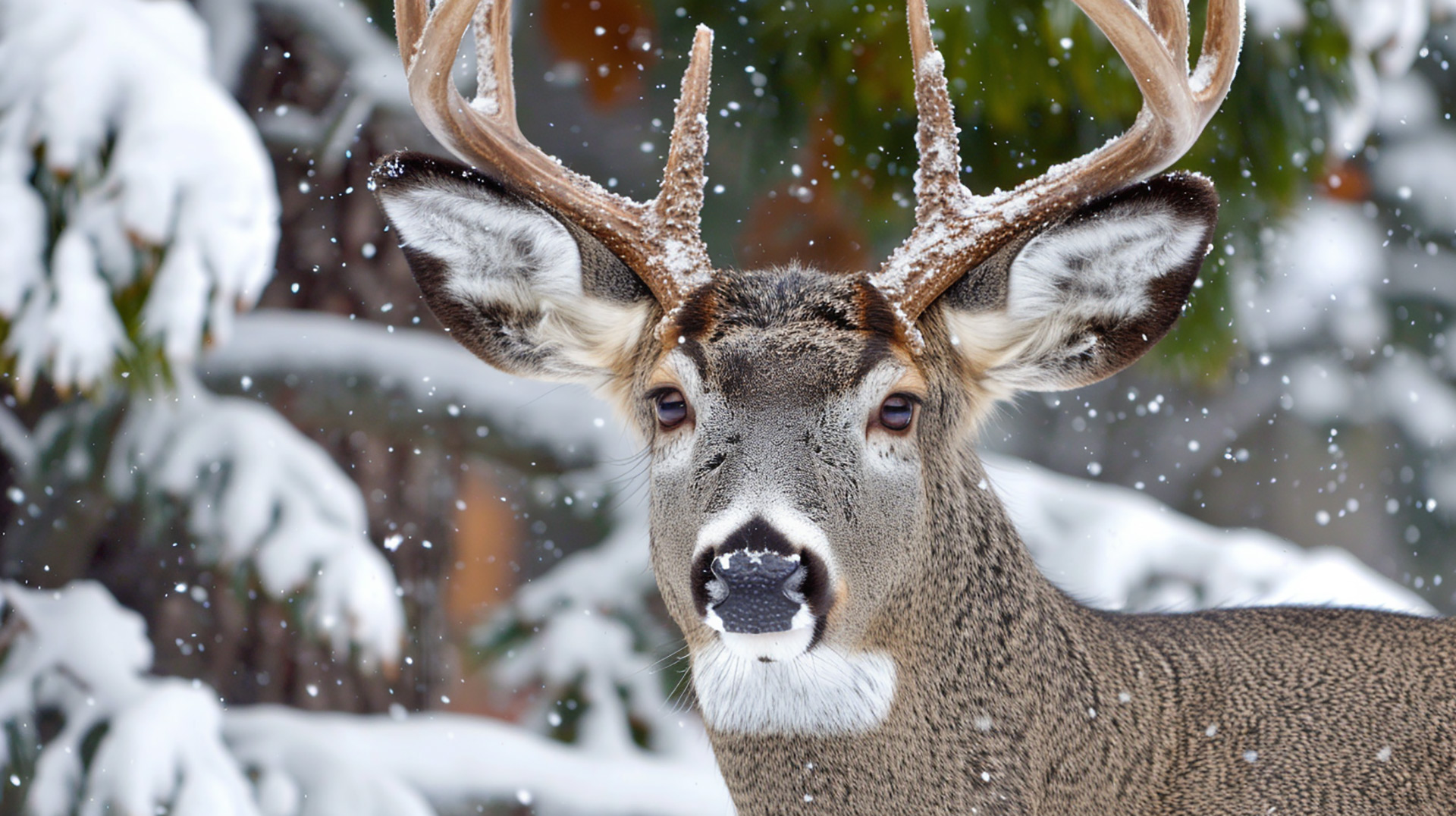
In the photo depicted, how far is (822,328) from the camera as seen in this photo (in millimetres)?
2590

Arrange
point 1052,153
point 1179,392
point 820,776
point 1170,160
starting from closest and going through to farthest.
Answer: point 820,776 → point 1170,160 → point 1052,153 → point 1179,392

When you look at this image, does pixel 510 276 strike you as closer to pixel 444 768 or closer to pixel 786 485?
pixel 786 485

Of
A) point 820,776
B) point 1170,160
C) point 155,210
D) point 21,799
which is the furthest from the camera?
point 21,799

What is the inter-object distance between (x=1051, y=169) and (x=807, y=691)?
3.38ft

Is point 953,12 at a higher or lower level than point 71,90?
higher

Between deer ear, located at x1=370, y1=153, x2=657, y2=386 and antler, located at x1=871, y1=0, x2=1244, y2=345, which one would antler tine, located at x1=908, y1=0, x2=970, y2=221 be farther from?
deer ear, located at x1=370, y1=153, x2=657, y2=386

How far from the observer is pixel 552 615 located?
18.5 feet

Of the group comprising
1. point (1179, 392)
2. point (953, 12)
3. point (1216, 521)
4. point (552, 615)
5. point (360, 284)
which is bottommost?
point (1216, 521)

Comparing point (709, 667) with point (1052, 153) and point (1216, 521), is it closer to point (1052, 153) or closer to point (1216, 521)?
point (1052, 153)

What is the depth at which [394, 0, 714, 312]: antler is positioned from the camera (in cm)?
275

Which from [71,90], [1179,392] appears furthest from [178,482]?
[1179,392]

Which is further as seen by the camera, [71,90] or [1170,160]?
[71,90]

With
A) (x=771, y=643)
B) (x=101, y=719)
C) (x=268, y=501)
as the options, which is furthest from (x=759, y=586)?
(x=101, y=719)

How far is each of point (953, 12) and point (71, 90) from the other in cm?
264
